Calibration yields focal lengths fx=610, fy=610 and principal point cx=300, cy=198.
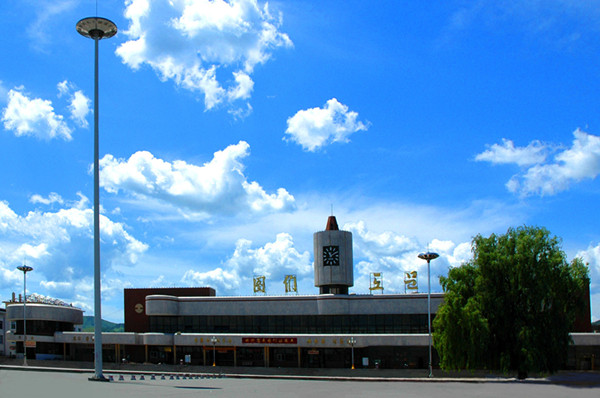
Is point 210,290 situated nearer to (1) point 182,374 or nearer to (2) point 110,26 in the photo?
(1) point 182,374

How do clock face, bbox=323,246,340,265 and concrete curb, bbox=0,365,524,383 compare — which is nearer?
concrete curb, bbox=0,365,524,383

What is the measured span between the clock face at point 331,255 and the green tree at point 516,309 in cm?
2673

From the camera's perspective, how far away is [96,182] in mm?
45062

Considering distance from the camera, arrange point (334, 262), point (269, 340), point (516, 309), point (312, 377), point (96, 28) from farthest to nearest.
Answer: point (334, 262)
point (269, 340)
point (312, 377)
point (516, 309)
point (96, 28)

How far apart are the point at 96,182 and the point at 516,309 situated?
116ft

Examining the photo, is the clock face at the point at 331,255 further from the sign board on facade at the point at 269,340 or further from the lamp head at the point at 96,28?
the lamp head at the point at 96,28

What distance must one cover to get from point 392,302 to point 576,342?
20.8m

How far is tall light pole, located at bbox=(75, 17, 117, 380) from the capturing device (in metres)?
43.9

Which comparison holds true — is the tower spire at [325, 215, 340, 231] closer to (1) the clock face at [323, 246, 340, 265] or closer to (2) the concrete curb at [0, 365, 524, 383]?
(1) the clock face at [323, 246, 340, 265]

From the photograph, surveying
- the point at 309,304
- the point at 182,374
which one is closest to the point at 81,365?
the point at 182,374

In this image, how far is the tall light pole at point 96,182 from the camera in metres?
43.9

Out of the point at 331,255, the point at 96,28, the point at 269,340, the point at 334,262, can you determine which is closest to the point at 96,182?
the point at 96,28

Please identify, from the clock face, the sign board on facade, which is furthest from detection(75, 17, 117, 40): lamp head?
the clock face

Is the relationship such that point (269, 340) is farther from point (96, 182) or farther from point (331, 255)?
point (96, 182)
